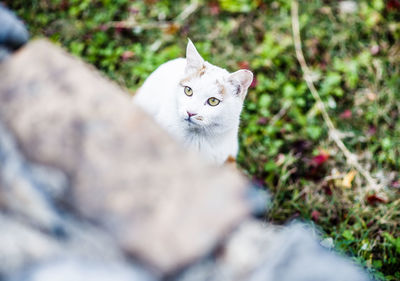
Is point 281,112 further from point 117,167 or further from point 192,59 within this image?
point 117,167

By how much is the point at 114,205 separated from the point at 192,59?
4.44 feet

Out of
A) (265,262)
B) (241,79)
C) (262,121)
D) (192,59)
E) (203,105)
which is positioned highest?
(192,59)

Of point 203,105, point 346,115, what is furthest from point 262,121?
point 203,105

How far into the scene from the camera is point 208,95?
188 centimetres

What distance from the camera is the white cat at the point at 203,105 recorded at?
187cm

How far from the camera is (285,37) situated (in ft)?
11.2

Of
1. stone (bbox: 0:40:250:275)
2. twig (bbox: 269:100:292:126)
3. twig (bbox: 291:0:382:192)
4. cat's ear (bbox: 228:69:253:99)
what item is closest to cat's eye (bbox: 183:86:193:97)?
cat's ear (bbox: 228:69:253:99)

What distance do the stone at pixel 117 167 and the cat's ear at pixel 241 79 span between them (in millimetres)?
1090

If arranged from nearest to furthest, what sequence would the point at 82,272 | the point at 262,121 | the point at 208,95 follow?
the point at 82,272 < the point at 208,95 < the point at 262,121

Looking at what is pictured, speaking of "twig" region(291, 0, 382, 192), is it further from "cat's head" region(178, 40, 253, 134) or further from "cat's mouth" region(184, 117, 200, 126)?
"cat's mouth" region(184, 117, 200, 126)

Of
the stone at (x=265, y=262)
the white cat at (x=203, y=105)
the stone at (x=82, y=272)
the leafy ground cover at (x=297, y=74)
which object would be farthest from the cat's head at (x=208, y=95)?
the stone at (x=82, y=272)

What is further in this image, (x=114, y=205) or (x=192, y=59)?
(x=192, y=59)

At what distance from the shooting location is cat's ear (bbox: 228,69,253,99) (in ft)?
6.11

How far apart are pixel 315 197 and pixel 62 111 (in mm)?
2193
